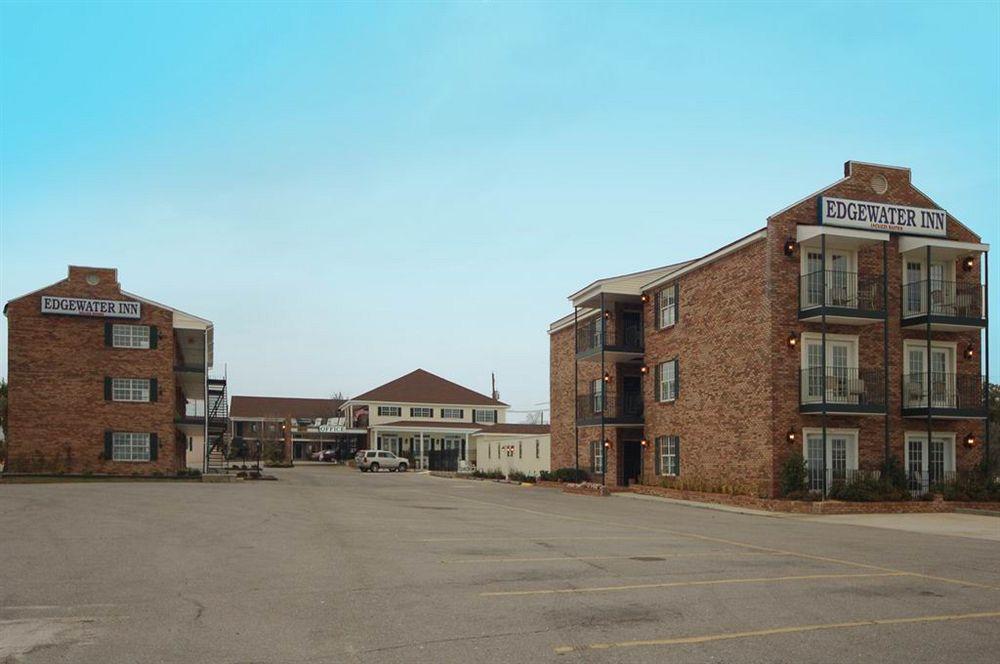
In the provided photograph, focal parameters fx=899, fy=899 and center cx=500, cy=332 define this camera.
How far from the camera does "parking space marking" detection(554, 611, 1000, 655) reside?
8.22 meters

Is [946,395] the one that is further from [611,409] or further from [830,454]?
[611,409]

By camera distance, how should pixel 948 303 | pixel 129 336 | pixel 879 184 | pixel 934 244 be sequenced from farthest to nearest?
pixel 129 336 → pixel 948 303 → pixel 879 184 → pixel 934 244

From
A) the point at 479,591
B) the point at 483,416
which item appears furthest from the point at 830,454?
the point at 483,416

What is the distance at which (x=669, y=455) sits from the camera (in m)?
35.8

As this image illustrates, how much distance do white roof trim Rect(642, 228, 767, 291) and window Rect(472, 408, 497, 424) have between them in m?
44.0

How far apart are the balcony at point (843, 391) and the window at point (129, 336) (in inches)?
1182

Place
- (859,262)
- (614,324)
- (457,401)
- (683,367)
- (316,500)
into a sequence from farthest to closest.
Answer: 1. (457,401)
2. (614,324)
3. (683,367)
4. (859,262)
5. (316,500)

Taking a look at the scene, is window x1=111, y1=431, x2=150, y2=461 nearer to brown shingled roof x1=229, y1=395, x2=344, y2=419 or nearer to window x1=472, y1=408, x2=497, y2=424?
window x1=472, y1=408, x2=497, y2=424

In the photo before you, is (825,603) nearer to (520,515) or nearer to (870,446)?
(520,515)

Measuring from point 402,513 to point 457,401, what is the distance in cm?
5705

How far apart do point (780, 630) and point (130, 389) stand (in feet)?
128

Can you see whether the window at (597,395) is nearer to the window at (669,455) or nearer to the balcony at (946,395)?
the window at (669,455)

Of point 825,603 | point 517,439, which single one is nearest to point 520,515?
point 825,603

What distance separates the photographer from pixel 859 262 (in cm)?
3012
